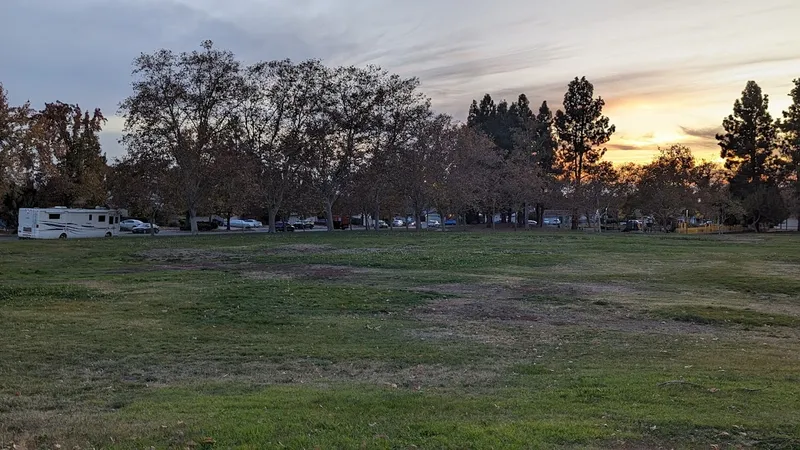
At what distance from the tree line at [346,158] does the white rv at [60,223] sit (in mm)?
2589

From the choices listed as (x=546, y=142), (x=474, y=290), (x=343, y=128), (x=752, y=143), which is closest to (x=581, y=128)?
(x=546, y=142)

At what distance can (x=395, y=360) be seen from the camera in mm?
9852

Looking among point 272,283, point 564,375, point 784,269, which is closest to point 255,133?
point 272,283

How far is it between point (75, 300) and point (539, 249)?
26677 millimetres

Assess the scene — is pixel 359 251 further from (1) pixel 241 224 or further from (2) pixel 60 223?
(1) pixel 241 224

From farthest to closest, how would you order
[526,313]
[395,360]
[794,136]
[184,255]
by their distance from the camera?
[794,136] < [184,255] < [526,313] < [395,360]

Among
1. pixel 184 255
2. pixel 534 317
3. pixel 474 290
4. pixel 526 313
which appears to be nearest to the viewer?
pixel 534 317

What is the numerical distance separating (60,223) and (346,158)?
24.9 meters

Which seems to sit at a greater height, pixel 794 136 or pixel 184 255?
pixel 794 136

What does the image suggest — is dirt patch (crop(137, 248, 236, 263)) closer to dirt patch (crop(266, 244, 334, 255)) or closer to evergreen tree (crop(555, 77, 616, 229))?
dirt patch (crop(266, 244, 334, 255))

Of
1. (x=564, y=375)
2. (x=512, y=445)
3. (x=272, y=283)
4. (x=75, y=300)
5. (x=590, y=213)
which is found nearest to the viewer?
(x=512, y=445)

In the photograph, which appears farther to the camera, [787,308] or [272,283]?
[272,283]

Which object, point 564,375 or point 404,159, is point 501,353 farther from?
point 404,159

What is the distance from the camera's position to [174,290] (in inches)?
723
